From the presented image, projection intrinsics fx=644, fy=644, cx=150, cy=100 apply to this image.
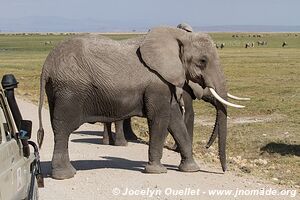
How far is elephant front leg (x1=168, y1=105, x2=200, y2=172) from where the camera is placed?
10656 mm

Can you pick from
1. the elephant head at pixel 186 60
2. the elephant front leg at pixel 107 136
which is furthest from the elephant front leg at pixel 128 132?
the elephant head at pixel 186 60

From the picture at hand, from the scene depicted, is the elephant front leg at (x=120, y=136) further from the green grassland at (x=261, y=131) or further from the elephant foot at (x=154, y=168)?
the elephant foot at (x=154, y=168)

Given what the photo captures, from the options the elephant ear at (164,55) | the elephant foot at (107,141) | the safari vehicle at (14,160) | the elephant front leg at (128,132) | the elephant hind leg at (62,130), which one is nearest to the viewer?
the safari vehicle at (14,160)

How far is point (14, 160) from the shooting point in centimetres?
557

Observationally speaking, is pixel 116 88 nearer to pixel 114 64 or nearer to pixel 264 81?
pixel 114 64

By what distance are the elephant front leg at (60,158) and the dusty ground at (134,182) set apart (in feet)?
0.39

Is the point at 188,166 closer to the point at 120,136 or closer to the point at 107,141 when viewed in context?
the point at 120,136

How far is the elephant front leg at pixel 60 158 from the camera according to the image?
9.99 m

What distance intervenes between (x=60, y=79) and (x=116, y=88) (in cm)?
90

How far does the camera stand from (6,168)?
5238mm

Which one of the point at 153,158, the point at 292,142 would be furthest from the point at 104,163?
the point at 292,142

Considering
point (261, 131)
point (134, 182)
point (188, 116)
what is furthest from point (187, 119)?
point (261, 131)

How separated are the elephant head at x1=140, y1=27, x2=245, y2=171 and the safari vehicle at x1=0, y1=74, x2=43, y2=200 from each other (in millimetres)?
4089

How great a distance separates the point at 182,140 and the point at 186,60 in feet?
4.47
